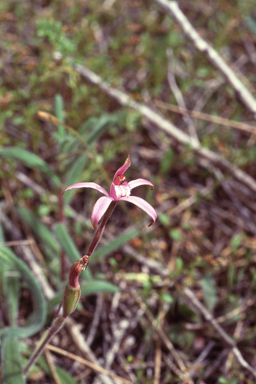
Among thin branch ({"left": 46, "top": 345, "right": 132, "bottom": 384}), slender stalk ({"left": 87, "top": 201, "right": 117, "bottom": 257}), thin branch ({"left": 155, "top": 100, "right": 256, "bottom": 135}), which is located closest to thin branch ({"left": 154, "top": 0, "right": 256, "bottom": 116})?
thin branch ({"left": 155, "top": 100, "right": 256, "bottom": 135})

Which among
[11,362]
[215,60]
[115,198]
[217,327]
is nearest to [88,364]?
[11,362]

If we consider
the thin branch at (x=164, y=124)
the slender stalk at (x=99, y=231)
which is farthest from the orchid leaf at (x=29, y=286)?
the thin branch at (x=164, y=124)

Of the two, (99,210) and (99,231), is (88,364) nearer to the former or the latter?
(99,231)

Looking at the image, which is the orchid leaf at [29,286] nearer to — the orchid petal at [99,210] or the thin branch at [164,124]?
the orchid petal at [99,210]

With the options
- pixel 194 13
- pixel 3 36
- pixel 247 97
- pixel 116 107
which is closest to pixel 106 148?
pixel 116 107

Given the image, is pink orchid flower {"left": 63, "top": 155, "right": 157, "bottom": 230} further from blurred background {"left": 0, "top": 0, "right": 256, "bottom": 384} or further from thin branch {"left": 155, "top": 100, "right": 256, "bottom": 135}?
thin branch {"left": 155, "top": 100, "right": 256, "bottom": 135}

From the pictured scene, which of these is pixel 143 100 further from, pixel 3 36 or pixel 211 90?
pixel 3 36

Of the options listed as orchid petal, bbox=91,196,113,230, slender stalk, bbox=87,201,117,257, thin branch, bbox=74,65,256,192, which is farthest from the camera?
thin branch, bbox=74,65,256,192
